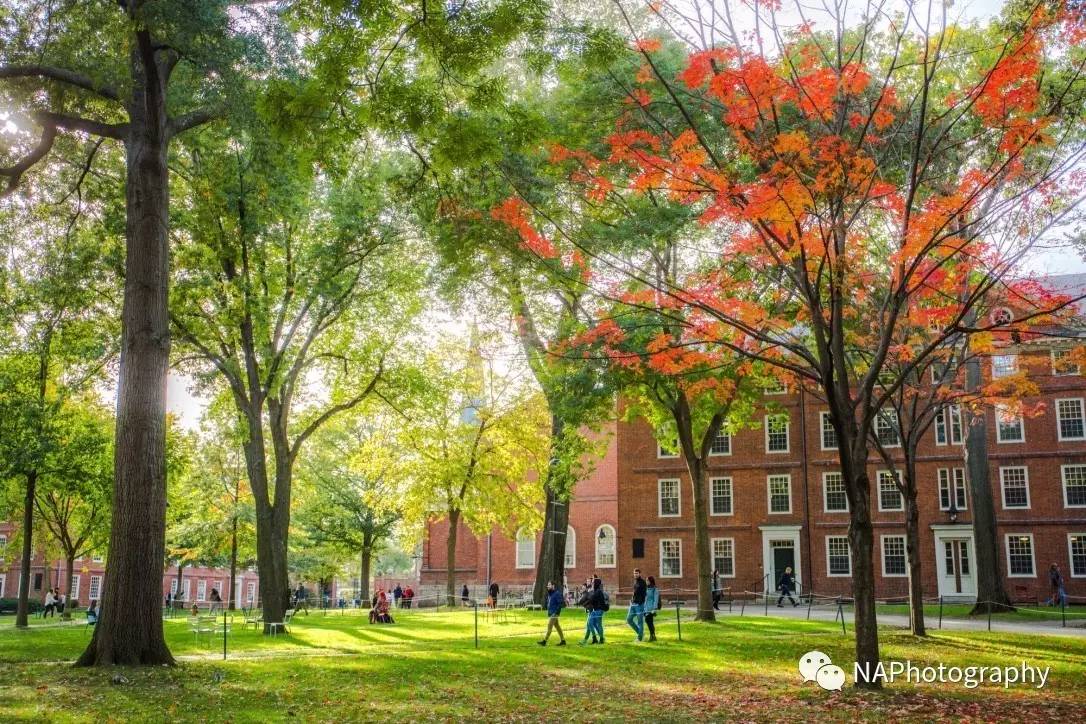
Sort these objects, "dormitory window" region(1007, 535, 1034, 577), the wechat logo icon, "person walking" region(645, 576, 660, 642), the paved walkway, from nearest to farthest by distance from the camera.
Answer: the wechat logo icon → "person walking" region(645, 576, 660, 642) → the paved walkway → "dormitory window" region(1007, 535, 1034, 577)

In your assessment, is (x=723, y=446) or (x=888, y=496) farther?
(x=723, y=446)

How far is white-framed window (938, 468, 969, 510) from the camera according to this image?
3994 centimetres

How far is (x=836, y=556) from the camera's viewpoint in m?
41.1

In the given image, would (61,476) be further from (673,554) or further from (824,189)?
(673,554)

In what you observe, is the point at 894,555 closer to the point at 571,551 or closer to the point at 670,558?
the point at 670,558

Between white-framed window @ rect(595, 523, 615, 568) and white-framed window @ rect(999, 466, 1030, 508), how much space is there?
18.6 m

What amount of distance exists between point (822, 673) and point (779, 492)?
3195cm

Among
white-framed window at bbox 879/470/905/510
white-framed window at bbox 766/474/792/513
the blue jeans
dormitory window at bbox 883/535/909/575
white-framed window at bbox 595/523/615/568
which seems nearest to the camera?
the blue jeans

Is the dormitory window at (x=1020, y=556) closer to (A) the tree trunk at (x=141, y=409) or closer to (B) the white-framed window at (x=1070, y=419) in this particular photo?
(B) the white-framed window at (x=1070, y=419)

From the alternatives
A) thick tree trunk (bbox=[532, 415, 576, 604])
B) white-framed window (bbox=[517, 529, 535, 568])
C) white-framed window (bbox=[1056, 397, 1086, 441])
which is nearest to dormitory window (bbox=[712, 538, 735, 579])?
white-framed window (bbox=[517, 529, 535, 568])

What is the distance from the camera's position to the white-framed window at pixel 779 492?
42.6 metres

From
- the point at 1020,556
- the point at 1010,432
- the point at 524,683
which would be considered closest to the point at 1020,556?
the point at 1020,556

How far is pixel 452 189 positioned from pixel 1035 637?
53.9ft

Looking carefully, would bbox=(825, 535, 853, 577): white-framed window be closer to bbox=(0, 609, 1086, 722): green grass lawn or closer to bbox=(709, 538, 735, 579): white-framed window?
bbox=(709, 538, 735, 579): white-framed window
